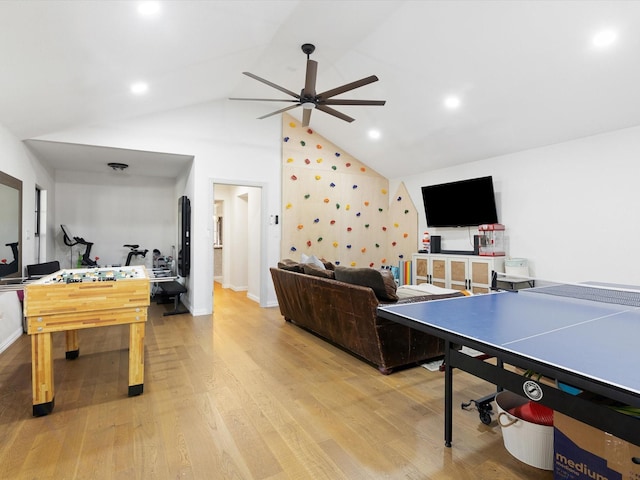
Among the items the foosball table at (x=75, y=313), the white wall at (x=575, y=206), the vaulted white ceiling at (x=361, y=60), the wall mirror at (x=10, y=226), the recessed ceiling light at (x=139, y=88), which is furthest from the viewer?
the white wall at (x=575, y=206)

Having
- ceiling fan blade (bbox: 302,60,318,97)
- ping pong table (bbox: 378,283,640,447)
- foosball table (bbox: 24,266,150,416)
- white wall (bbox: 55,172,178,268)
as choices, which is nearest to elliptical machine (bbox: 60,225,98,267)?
white wall (bbox: 55,172,178,268)

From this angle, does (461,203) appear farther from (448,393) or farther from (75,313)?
(75,313)

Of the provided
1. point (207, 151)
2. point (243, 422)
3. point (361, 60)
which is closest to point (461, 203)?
point (361, 60)

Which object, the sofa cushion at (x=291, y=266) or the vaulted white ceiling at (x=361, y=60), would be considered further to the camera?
the sofa cushion at (x=291, y=266)

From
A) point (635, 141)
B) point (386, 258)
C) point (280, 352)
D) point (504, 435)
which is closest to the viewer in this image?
point (504, 435)

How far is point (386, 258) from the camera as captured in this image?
7.18m

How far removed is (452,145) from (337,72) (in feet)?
6.89

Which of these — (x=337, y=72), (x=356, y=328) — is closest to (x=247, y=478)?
(x=356, y=328)

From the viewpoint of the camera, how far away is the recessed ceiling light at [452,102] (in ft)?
14.5

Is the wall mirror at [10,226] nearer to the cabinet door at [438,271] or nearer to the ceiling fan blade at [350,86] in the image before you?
the ceiling fan blade at [350,86]

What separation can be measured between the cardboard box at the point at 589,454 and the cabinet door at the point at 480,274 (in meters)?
3.54

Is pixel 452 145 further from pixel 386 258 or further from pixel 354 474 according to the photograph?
pixel 354 474

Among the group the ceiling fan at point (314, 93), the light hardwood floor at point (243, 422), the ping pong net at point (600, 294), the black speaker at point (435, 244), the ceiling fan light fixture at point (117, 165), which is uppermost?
the ceiling fan at point (314, 93)

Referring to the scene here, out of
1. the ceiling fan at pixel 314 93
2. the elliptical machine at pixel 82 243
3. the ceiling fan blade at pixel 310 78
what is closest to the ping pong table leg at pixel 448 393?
the ceiling fan at pixel 314 93
